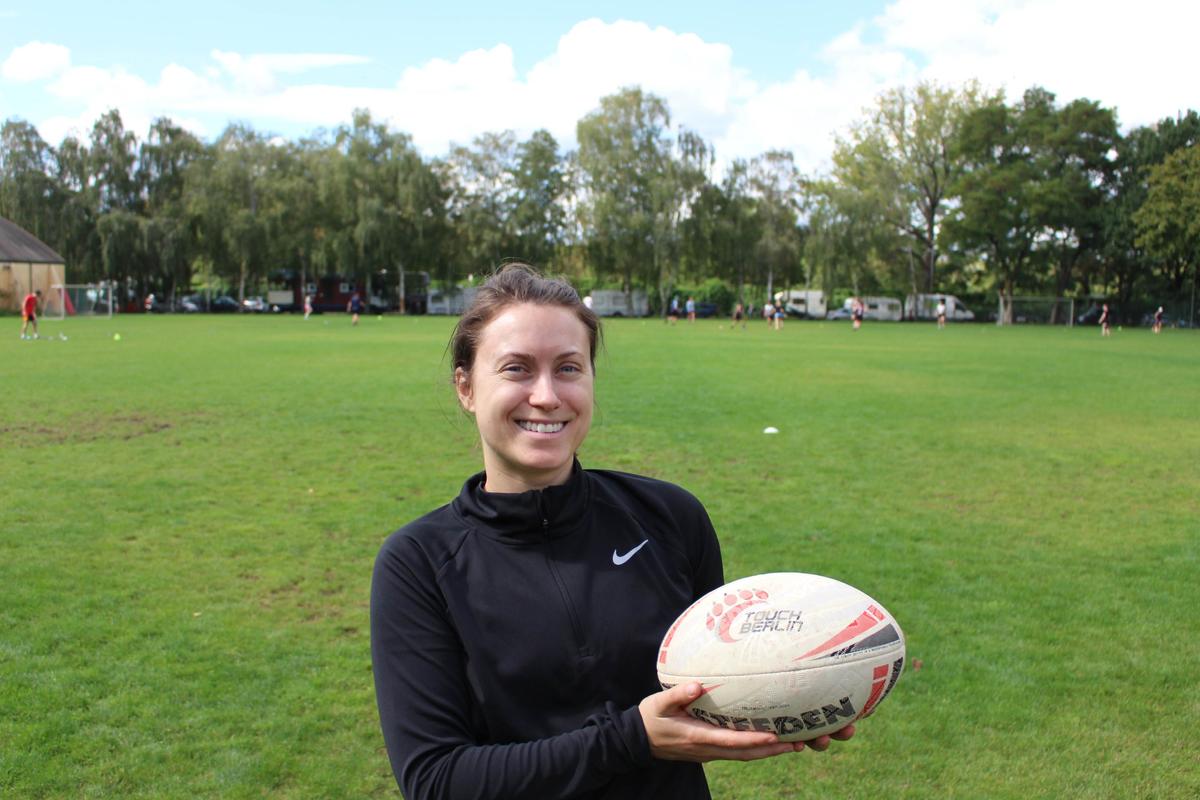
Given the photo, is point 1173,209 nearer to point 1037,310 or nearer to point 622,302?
point 1037,310

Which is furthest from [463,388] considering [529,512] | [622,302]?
[622,302]

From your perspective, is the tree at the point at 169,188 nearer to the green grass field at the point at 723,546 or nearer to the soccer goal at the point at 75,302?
the soccer goal at the point at 75,302

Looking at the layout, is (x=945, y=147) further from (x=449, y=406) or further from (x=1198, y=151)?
(x=449, y=406)

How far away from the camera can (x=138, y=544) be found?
754 cm

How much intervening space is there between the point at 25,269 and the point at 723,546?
61543mm

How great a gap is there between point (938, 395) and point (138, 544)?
49.5ft

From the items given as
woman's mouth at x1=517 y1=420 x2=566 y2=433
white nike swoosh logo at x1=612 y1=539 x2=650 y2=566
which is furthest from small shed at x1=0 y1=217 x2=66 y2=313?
white nike swoosh logo at x1=612 y1=539 x2=650 y2=566

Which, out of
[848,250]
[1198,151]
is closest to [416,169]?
[848,250]

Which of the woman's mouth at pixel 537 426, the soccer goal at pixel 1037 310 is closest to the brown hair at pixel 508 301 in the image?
the woman's mouth at pixel 537 426

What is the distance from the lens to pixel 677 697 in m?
1.79

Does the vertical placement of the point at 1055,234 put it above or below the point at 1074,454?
above

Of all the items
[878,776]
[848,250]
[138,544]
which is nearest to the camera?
[878,776]

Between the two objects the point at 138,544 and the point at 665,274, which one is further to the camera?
the point at 665,274

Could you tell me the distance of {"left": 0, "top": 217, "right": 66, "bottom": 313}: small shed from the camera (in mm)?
55438
